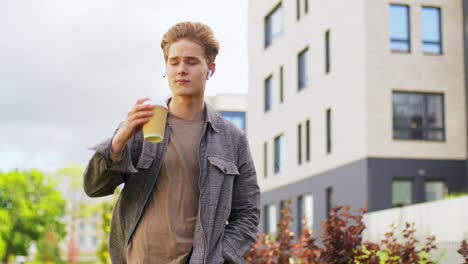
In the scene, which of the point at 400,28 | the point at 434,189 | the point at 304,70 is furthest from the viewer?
the point at 304,70

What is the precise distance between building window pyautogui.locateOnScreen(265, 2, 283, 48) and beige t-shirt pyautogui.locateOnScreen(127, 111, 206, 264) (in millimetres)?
34661

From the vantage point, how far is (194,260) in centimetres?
A: 397

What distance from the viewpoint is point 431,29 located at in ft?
97.0

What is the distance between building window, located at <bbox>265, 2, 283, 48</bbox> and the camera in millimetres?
38888

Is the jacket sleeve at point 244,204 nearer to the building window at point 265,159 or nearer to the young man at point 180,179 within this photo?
the young man at point 180,179

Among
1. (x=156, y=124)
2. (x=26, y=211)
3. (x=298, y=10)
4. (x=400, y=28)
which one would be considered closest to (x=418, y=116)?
(x=400, y=28)

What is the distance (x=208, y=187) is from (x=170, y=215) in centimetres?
22

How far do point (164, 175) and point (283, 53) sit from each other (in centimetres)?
3384

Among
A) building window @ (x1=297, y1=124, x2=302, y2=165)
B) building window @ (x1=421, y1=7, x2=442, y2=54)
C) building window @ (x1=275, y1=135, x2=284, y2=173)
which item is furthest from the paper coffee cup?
building window @ (x1=275, y1=135, x2=284, y2=173)

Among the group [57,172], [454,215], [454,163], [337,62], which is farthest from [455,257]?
[57,172]

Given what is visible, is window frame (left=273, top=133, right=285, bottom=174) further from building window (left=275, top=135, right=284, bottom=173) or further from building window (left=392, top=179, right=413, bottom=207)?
A: building window (left=392, top=179, right=413, bottom=207)

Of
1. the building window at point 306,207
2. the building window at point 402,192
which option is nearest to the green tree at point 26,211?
the building window at point 306,207

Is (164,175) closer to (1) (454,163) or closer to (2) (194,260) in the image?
(2) (194,260)

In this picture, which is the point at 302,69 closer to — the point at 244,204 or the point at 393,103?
the point at 393,103
